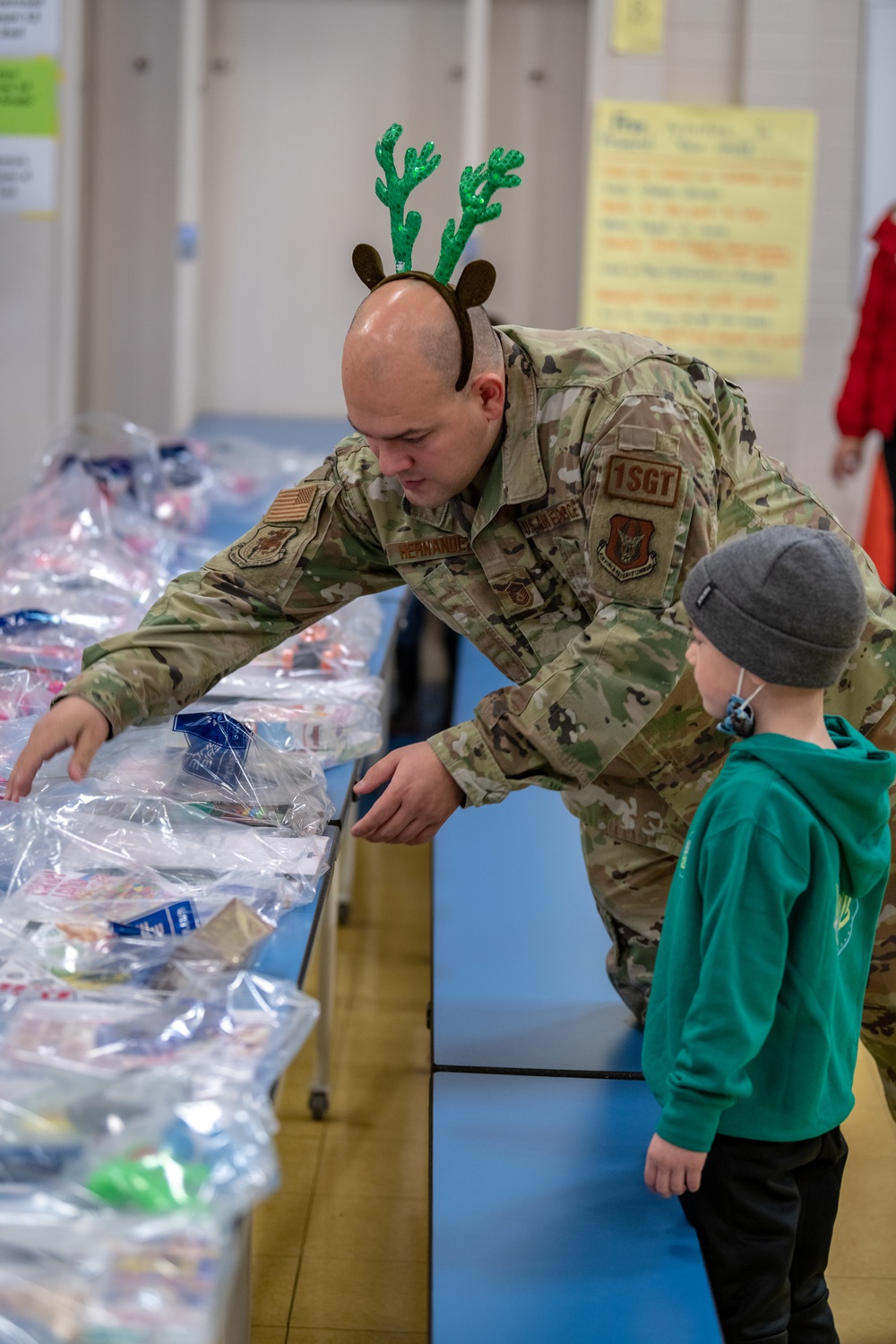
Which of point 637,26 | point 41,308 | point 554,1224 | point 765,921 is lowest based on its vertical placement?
point 554,1224

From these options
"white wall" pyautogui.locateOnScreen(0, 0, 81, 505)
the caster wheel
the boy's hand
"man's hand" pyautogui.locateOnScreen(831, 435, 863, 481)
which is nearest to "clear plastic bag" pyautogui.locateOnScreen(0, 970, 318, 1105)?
the boy's hand

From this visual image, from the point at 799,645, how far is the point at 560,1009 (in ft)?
2.49

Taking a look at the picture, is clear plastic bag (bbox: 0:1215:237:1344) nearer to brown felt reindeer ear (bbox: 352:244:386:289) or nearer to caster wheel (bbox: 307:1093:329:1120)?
brown felt reindeer ear (bbox: 352:244:386:289)

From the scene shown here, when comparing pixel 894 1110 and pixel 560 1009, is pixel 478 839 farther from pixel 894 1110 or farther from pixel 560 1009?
pixel 894 1110

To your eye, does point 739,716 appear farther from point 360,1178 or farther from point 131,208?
point 131,208

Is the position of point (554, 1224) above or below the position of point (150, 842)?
below

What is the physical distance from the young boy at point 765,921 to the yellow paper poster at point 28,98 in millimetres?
3668

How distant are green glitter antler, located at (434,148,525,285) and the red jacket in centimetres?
→ 303

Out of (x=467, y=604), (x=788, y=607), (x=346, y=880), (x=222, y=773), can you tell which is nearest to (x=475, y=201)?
(x=467, y=604)

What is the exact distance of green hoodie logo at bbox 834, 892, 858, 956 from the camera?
134cm

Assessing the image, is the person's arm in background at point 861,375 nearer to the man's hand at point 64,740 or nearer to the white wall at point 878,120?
the white wall at point 878,120

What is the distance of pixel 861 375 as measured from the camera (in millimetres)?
4363

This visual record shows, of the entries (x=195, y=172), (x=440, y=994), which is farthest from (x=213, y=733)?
(x=195, y=172)

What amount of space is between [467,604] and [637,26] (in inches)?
132
